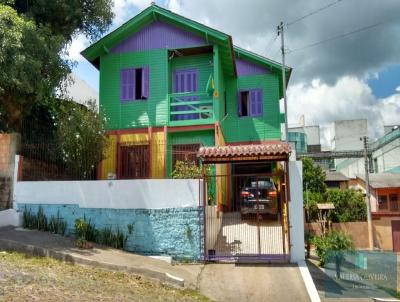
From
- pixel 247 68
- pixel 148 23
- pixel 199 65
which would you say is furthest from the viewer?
pixel 247 68

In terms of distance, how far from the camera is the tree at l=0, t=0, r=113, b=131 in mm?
11602

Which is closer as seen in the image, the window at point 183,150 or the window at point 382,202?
the window at point 183,150

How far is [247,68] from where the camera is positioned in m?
20.2

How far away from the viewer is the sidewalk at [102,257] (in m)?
9.09

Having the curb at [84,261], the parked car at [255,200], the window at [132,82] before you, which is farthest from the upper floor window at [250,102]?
the curb at [84,261]

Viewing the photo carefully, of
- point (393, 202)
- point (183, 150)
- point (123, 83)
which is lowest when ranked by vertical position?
point (393, 202)

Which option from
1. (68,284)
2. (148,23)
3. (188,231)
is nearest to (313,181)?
(148,23)

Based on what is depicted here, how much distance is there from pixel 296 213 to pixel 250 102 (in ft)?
32.8

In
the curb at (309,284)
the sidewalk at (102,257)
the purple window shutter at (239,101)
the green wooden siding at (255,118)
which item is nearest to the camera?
the curb at (309,284)

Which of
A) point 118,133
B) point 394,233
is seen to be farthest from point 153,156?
point 394,233

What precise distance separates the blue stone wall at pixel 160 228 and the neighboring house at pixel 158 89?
13.2 feet

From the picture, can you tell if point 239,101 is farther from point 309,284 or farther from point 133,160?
point 309,284

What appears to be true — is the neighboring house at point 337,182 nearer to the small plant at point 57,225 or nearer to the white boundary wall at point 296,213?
the white boundary wall at point 296,213

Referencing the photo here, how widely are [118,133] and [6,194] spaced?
5198mm
